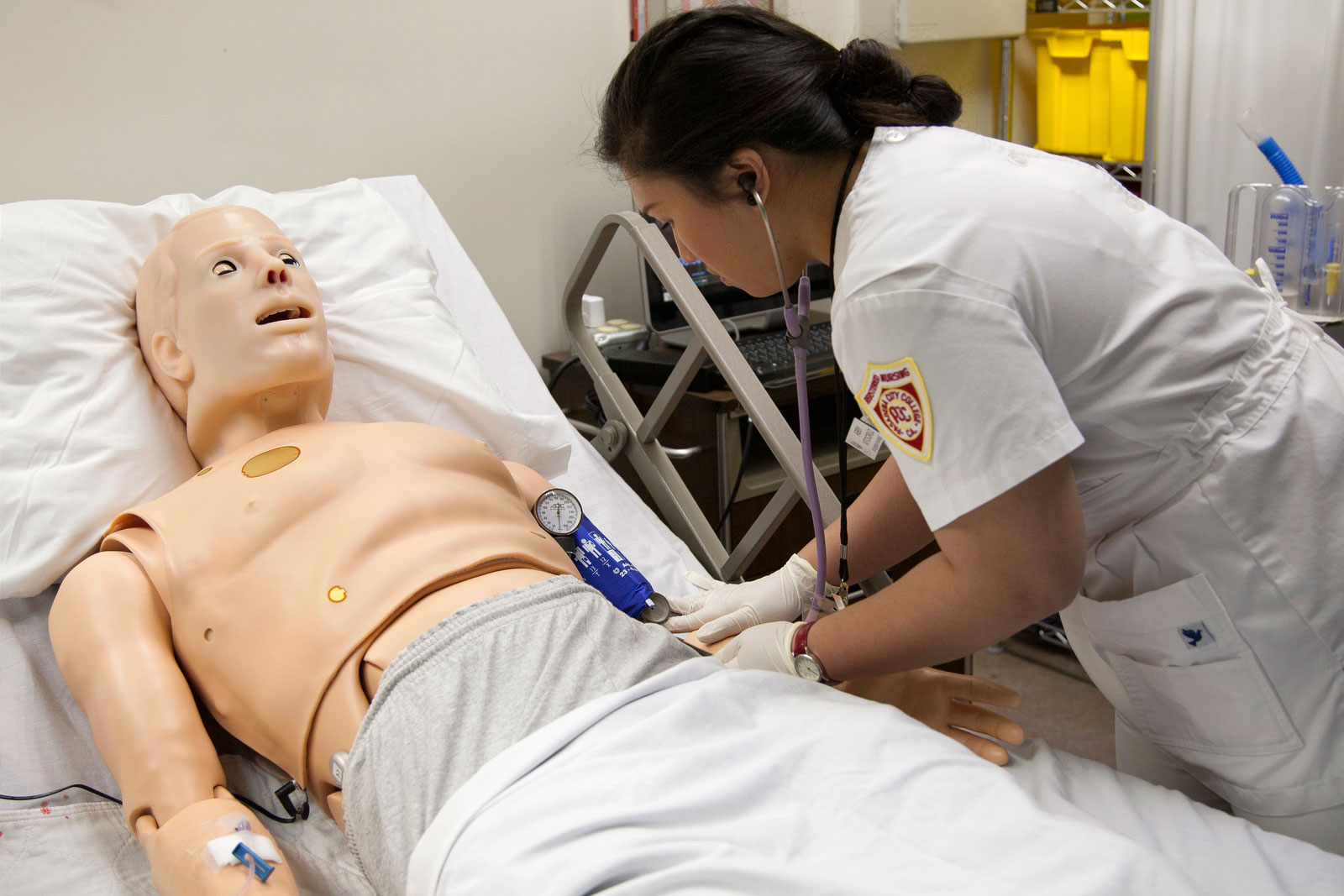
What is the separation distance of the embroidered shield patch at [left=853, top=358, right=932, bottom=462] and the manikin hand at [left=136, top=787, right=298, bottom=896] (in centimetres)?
78

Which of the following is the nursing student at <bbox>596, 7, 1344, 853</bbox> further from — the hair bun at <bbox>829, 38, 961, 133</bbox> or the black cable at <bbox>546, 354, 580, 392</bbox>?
the black cable at <bbox>546, 354, 580, 392</bbox>

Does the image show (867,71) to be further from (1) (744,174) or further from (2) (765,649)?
(2) (765,649)

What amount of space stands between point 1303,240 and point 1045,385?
181 cm

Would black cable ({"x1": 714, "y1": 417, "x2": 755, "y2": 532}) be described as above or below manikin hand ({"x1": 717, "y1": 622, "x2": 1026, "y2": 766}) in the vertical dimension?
below

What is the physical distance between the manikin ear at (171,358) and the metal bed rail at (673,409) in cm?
79

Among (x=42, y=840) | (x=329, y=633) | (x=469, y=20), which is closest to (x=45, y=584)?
(x=42, y=840)

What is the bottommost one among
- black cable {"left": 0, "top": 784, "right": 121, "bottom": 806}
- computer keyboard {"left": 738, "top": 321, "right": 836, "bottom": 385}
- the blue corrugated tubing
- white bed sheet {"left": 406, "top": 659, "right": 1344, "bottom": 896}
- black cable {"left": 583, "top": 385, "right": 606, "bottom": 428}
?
black cable {"left": 583, "top": 385, "right": 606, "bottom": 428}

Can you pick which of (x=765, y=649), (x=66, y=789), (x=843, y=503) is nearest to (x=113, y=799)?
(x=66, y=789)

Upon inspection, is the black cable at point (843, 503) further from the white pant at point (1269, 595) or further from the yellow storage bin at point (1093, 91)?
the yellow storage bin at point (1093, 91)

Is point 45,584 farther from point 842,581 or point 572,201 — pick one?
point 572,201

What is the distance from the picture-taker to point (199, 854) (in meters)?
1.09

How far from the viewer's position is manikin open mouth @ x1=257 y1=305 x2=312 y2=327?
5.13 feet

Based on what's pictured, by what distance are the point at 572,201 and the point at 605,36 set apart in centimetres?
42

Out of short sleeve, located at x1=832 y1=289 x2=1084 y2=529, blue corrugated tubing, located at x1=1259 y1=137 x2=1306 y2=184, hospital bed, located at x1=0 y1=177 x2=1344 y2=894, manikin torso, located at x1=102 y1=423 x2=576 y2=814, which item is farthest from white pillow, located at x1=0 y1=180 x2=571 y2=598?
blue corrugated tubing, located at x1=1259 y1=137 x2=1306 y2=184
